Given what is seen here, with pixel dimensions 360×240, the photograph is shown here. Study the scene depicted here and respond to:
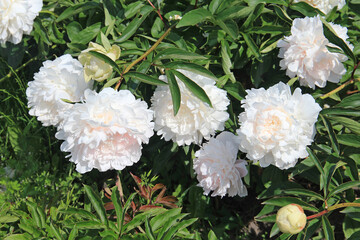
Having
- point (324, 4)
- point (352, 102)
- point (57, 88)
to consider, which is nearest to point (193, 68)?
point (57, 88)

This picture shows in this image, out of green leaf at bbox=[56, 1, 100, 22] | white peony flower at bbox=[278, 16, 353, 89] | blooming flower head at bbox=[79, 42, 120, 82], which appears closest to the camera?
blooming flower head at bbox=[79, 42, 120, 82]

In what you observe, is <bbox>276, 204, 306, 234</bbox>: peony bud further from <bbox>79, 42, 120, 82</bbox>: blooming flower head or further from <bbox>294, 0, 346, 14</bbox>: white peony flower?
<bbox>294, 0, 346, 14</bbox>: white peony flower

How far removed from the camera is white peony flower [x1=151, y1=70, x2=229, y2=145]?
4.23 feet

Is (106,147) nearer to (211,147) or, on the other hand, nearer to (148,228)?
(148,228)

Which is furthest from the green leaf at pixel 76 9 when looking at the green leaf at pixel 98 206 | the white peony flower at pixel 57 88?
the green leaf at pixel 98 206

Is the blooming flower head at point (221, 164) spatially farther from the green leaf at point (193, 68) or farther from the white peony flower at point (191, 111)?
the green leaf at point (193, 68)

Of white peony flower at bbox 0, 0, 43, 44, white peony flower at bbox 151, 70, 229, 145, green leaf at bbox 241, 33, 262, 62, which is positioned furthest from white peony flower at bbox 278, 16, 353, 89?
white peony flower at bbox 0, 0, 43, 44

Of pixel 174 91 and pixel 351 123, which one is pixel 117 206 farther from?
pixel 351 123

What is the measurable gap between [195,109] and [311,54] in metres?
0.43

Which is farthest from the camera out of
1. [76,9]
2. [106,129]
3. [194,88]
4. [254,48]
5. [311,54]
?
[76,9]

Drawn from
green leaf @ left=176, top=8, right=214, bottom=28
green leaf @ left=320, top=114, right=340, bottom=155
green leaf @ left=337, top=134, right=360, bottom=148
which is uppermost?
green leaf @ left=176, top=8, right=214, bottom=28

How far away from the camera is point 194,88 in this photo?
124 centimetres

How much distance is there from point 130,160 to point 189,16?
516 mm

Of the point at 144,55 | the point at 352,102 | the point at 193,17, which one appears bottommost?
the point at 352,102
